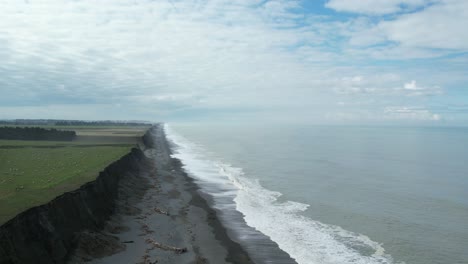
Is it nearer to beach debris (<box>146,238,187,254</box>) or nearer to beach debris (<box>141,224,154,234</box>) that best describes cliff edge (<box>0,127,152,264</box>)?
beach debris (<box>141,224,154,234</box>)

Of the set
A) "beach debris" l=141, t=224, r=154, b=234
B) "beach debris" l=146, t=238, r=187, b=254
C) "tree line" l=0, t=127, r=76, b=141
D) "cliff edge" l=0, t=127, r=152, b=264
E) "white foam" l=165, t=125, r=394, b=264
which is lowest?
"white foam" l=165, t=125, r=394, b=264

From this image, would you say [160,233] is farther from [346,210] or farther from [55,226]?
[346,210]

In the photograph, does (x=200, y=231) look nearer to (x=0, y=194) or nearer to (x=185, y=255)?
(x=185, y=255)

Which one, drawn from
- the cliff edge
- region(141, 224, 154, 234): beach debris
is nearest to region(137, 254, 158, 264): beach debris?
the cliff edge

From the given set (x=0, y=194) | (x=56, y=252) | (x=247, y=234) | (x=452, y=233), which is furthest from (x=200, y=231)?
(x=452, y=233)

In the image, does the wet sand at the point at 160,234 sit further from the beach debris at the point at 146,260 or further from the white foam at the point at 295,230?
the white foam at the point at 295,230
